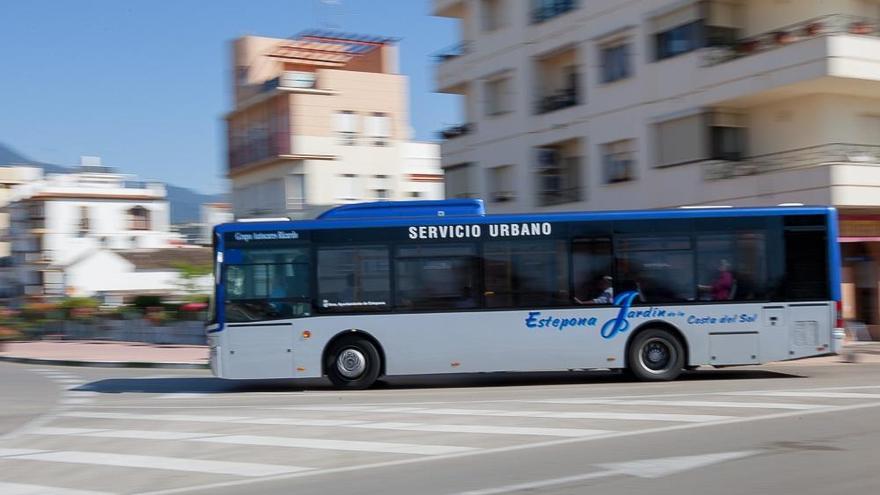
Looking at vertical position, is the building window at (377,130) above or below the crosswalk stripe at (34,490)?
above

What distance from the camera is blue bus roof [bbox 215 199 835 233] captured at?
16531 mm

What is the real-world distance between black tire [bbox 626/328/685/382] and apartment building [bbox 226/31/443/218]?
30939 millimetres

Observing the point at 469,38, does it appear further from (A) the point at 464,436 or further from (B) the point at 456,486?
(B) the point at 456,486

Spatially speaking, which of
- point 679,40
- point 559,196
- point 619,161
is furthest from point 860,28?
point 559,196

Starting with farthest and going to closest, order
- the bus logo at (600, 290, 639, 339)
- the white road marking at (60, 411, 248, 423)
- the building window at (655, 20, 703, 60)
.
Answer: the building window at (655, 20, 703, 60)
the bus logo at (600, 290, 639, 339)
the white road marking at (60, 411, 248, 423)

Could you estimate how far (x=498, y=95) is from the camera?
3509 centimetres

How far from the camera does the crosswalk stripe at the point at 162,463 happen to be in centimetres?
909

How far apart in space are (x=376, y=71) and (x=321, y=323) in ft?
124

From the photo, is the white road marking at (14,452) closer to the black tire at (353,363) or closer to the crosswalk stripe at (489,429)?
the crosswalk stripe at (489,429)

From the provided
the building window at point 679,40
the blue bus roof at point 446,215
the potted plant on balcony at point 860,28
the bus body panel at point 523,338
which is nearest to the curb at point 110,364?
the bus body panel at point 523,338

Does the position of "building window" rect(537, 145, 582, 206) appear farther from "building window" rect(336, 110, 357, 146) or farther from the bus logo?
"building window" rect(336, 110, 357, 146)

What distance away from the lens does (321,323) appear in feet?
54.6

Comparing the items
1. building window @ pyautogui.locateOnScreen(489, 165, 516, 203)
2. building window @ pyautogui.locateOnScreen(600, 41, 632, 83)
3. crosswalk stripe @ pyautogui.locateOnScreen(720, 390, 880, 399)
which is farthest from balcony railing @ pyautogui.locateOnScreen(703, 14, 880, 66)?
crosswalk stripe @ pyautogui.locateOnScreen(720, 390, 880, 399)

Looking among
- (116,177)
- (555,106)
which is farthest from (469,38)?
(116,177)
